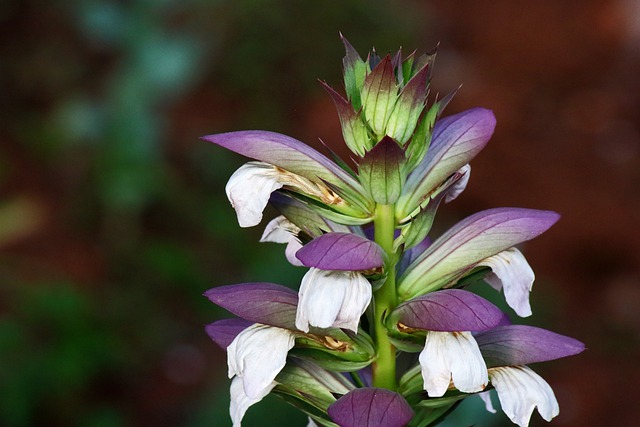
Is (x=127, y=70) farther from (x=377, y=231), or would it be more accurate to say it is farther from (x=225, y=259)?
(x=377, y=231)

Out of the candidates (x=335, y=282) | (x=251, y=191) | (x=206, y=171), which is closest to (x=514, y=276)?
(x=335, y=282)

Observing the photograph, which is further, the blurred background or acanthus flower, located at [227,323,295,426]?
the blurred background

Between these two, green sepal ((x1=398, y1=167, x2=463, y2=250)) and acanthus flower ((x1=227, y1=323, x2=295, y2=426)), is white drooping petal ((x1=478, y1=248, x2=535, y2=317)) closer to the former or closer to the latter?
green sepal ((x1=398, y1=167, x2=463, y2=250))

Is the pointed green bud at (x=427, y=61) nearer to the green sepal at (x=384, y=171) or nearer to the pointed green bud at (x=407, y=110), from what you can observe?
the pointed green bud at (x=407, y=110)

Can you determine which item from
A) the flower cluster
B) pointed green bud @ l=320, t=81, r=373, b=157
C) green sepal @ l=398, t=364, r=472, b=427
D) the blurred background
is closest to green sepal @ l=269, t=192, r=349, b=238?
the flower cluster

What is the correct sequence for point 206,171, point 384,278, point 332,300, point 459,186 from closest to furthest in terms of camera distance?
point 332,300, point 384,278, point 459,186, point 206,171

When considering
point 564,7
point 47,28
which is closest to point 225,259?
point 47,28

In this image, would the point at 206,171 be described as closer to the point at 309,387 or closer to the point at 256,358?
the point at 309,387
